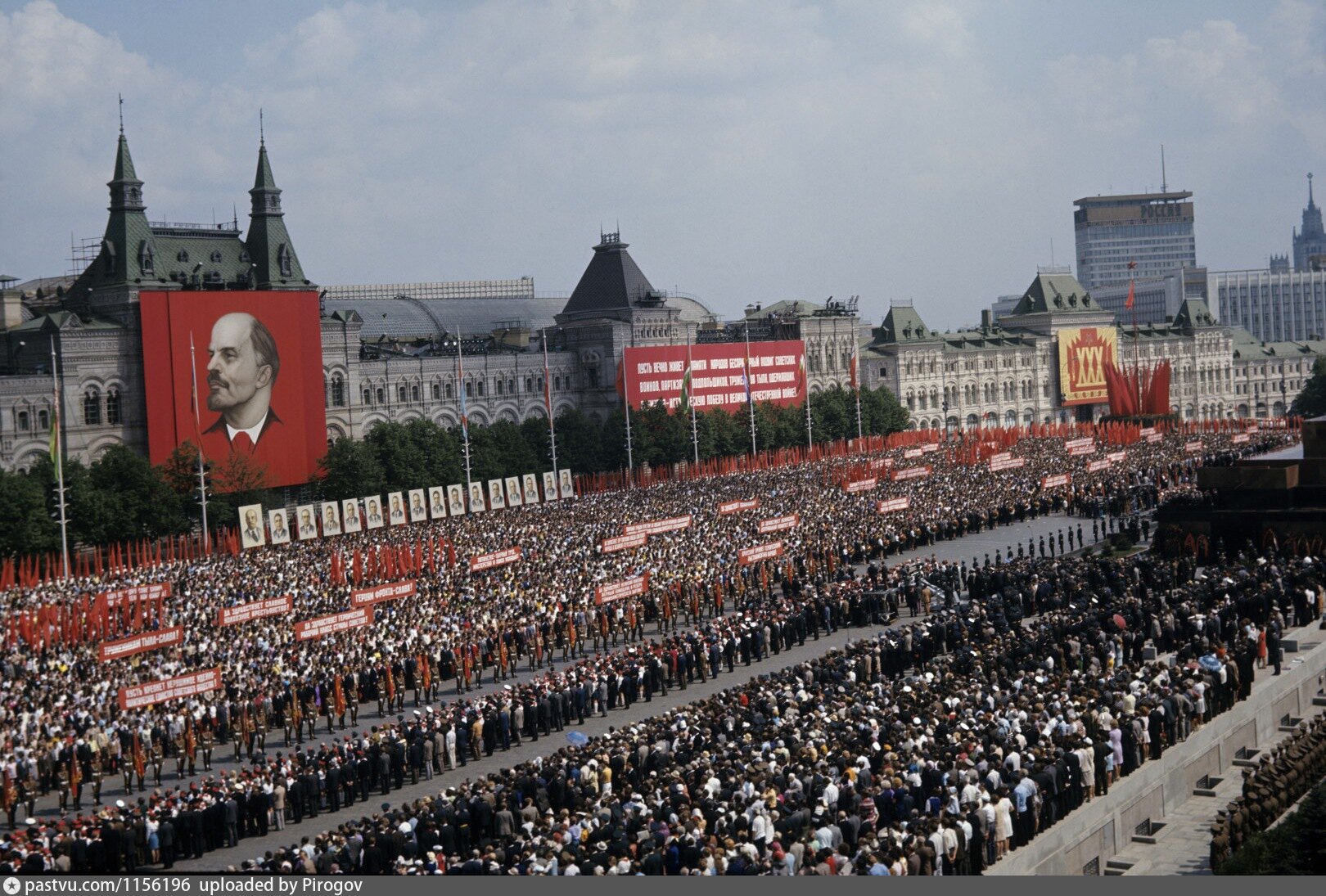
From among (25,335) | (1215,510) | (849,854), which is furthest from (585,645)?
(25,335)

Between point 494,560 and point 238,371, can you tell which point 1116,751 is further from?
point 238,371

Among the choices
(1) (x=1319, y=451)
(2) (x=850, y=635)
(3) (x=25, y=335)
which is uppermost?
(3) (x=25, y=335)

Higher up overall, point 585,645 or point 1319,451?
point 1319,451

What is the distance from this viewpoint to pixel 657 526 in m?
50.1

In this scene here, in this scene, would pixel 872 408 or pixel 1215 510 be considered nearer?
pixel 1215 510

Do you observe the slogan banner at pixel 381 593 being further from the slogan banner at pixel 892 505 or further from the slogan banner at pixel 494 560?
the slogan banner at pixel 892 505

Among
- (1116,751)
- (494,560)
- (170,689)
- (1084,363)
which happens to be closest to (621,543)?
(494,560)

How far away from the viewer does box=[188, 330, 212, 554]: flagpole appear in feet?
190

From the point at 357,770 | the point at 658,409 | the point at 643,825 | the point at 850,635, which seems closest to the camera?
the point at 643,825

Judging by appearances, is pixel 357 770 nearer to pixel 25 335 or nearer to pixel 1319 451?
pixel 1319 451

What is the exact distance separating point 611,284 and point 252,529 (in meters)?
57.8

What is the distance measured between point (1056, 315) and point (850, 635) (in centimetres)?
11090

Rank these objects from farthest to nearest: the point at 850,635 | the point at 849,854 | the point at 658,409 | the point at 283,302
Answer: the point at 658,409 < the point at 283,302 < the point at 850,635 < the point at 849,854
